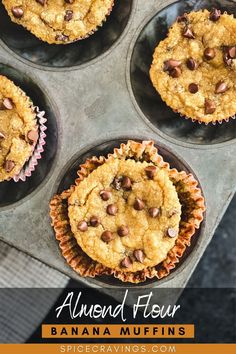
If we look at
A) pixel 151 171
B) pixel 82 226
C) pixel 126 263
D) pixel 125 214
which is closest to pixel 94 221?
pixel 82 226

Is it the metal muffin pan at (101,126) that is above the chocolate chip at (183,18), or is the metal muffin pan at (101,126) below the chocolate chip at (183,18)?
below

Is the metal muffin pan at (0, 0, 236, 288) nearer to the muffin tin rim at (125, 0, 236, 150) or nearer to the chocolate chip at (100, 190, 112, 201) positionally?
the muffin tin rim at (125, 0, 236, 150)

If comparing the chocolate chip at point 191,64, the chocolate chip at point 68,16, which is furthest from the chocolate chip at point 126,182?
the chocolate chip at point 68,16

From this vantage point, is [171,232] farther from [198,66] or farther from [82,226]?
[198,66]

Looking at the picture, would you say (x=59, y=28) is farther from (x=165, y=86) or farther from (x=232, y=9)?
(x=232, y=9)

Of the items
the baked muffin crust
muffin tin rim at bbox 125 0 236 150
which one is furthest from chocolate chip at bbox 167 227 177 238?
muffin tin rim at bbox 125 0 236 150
